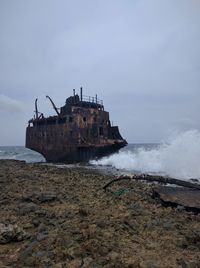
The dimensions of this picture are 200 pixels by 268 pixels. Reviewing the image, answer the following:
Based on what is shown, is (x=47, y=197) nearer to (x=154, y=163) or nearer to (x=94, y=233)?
(x=94, y=233)

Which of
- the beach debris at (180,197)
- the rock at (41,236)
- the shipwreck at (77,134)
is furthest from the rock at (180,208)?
the shipwreck at (77,134)

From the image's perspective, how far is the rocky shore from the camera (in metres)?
3.89

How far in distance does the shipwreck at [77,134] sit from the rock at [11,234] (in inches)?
791

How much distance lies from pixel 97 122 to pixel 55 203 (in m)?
19.5

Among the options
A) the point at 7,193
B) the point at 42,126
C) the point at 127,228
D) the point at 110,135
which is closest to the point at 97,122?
the point at 110,135

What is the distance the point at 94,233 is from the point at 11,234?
1.20m

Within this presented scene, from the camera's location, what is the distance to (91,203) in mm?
7020

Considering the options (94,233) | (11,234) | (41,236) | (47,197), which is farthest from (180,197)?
(11,234)

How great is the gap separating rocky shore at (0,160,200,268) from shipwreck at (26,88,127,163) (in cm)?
1772

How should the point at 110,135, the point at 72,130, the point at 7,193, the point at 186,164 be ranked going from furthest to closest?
the point at 110,135
the point at 72,130
the point at 186,164
the point at 7,193

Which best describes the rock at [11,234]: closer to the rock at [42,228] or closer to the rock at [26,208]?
the rock at [42,228]

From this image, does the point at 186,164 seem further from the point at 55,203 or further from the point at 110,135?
the point at 55,203

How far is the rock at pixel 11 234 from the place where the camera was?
14.7ft

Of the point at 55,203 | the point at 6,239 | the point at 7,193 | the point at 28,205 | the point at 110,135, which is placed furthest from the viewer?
the point at 110,135
